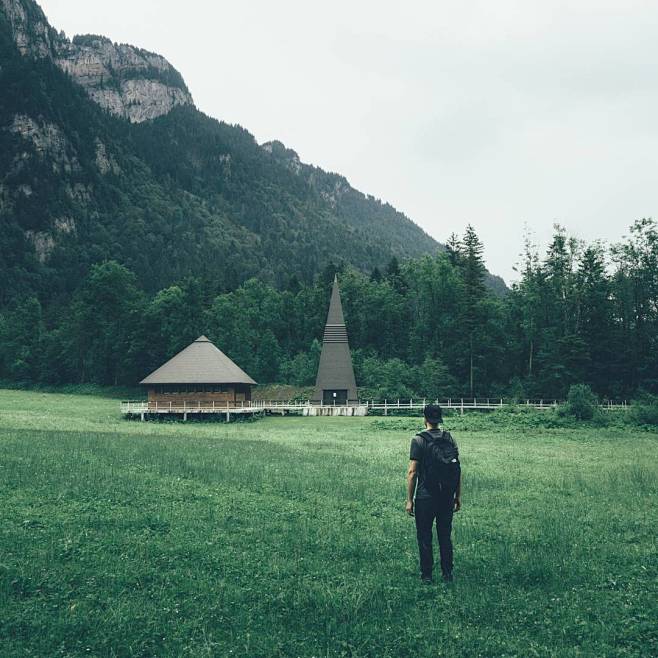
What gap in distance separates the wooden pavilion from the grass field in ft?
99.2

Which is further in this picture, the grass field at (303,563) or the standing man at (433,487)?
the standing man at (433,487)

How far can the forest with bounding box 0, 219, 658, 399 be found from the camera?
56.5 metres

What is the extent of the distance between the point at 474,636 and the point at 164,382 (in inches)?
1781

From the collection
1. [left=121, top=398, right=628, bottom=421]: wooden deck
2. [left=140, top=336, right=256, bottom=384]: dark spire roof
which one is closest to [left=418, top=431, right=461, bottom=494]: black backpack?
[left=121, top=398, right=628, bottom=421]: wooden deck

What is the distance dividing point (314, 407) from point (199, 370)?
10407 mm

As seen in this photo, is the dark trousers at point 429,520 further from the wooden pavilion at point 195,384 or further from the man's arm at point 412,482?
the wooden pavilion at point 195,384

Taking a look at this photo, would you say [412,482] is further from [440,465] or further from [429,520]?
[429,520]

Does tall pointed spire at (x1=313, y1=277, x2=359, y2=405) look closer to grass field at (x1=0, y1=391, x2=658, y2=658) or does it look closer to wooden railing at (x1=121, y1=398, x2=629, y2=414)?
wooden railing at (x1=121, y1=398, x2=629, y2=414)

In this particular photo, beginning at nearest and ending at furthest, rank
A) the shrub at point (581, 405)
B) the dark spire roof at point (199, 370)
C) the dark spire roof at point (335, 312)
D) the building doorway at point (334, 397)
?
the shrub at point (581, 405) < the dark spire roof at point (199, 370) < the building doorway at point (334, 397) < the dark spire roof at point (335, 312)

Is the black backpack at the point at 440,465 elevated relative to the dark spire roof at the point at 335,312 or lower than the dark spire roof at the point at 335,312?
lower

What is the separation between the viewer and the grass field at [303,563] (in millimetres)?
7055

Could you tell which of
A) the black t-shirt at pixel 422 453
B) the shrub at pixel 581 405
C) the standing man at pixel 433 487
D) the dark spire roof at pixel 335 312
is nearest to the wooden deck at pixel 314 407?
the shrub at pixel 581 405

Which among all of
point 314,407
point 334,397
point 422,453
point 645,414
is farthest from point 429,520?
point 334,397

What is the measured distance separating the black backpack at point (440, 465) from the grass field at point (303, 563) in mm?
1456
